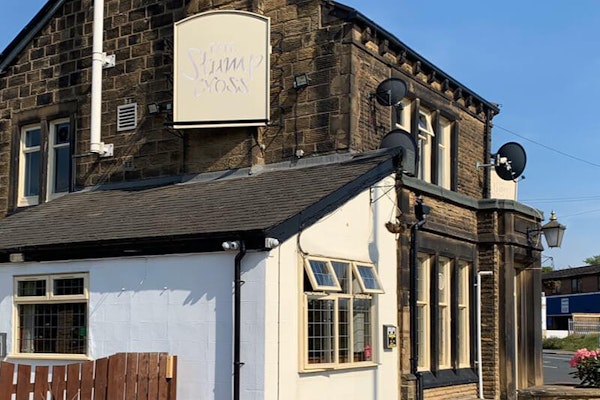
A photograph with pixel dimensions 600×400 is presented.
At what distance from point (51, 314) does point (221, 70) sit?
201 inches

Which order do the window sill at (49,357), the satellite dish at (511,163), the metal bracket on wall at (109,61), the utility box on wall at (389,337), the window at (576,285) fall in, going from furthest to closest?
the window at (576,285)
the satellite dish at (511,163)
the metal bracket on wall at (109,61)
the utility box on wall at (389,337)
the window sill at (49,357)

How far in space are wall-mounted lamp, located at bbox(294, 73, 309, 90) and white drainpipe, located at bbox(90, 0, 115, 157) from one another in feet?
14.2

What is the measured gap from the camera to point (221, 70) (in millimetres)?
14836

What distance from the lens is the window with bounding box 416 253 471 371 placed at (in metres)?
14.8

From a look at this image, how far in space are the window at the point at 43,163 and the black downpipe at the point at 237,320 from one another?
7.77 metres

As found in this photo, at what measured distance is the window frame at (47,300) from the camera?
12.3 meters

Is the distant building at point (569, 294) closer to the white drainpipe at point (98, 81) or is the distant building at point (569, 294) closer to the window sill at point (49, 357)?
the white drainpipe at point (98, 81)

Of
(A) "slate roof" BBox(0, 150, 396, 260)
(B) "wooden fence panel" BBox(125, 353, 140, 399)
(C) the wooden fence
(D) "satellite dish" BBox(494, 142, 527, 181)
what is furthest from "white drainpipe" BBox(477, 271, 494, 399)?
(B) "wooden fence panel" BBox(125, 353, 140, 399)

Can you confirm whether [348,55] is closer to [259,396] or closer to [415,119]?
[415,119]

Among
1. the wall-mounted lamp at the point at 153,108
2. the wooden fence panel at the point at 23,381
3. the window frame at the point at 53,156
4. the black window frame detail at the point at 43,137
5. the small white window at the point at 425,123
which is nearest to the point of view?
the wooden fence panel at the point at 23,381

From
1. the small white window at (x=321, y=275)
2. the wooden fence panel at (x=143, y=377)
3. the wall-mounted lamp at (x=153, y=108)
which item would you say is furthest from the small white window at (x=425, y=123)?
the wooden fence panel at (x=143, y=377)

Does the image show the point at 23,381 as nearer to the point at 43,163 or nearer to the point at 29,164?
the point at 43,163

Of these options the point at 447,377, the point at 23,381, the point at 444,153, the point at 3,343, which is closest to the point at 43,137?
the point at 3,343

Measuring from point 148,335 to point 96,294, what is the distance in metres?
1.19
